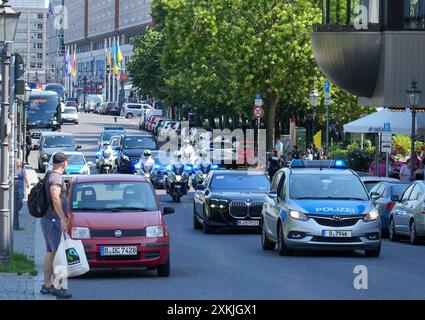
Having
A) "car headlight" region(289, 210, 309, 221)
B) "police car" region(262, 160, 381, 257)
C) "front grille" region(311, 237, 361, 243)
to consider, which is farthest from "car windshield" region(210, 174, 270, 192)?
"front grille" region(311, 237, 361, 243)

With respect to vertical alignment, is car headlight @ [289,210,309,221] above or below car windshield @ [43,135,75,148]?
below

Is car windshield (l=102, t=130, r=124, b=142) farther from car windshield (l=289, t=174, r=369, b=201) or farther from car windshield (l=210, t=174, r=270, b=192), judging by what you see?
car windshield (l=289, t=174, r=369, b=201)

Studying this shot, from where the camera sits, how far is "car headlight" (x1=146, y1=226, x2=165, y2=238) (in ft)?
58.7

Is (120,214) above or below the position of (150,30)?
below

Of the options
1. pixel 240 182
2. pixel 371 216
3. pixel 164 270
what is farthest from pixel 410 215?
pixel 164 270

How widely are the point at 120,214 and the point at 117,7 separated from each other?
6379 inches

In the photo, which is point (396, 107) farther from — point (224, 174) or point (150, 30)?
point (150, 30)

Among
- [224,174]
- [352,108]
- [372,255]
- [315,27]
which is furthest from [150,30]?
[372,255]

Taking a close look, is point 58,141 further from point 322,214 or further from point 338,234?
point 338,234

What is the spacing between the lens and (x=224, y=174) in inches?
1203

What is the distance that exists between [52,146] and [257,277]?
141 ft

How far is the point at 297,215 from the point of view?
2180 cm

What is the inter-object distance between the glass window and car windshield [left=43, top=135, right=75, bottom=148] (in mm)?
19920
